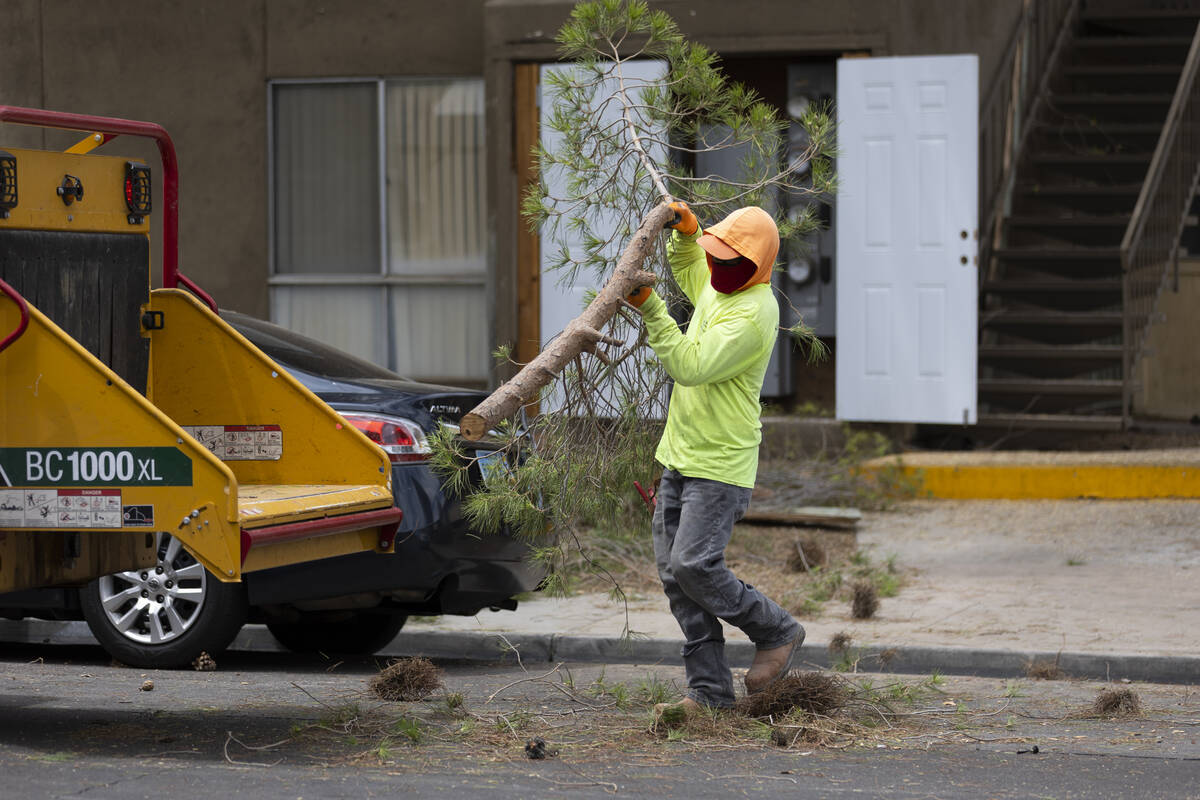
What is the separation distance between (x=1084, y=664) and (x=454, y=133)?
757 centimetres

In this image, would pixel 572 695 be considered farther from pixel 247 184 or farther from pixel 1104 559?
pixel 247 184

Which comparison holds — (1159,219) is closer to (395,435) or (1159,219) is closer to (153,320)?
(395,435)

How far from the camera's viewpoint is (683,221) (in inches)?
231

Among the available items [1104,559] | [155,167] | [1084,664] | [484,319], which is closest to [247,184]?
[155,167]

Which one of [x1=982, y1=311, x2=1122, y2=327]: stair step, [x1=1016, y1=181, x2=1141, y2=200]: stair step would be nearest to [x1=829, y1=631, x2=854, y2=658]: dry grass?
[x1=982, y1=311, x2=1122, y2=327]: stair step

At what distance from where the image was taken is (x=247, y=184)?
13211 mm

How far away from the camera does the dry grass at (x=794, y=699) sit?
5660 mm

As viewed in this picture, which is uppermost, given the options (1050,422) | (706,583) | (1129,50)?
(1129,50)

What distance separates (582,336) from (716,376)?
→ 0.49m

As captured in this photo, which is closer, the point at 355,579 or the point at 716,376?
the point at 716,376

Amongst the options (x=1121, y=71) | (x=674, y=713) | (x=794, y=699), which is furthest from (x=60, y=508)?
(x=1121, y=71)

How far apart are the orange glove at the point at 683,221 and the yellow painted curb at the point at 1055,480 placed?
19.2ft

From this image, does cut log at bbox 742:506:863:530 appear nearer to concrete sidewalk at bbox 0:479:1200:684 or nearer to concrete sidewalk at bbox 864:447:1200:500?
concrete sidewalk at bbox 0:479:1200:684

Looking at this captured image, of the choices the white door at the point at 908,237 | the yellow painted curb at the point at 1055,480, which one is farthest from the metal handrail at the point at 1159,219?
the white door at the point at 908,237
